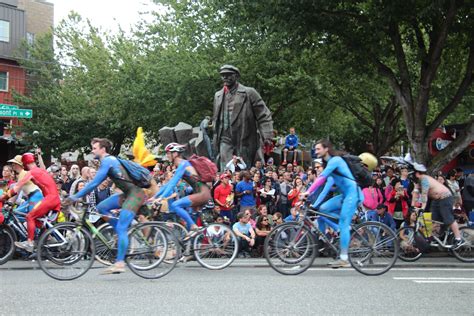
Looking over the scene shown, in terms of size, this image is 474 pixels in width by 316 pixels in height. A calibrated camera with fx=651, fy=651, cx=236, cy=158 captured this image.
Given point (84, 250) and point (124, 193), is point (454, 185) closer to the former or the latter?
point (124, 193)

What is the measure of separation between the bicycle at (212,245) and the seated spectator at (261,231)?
2.98 metres

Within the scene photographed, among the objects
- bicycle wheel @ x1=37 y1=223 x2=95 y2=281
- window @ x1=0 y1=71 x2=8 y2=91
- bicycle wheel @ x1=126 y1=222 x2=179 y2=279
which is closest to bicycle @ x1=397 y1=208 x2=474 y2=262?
bicycle wheel @ x1=126 y1=222 x2=179 y2=279

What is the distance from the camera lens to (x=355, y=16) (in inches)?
639

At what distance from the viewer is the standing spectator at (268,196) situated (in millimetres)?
14547

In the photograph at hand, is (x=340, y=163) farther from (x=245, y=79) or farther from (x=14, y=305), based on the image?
(x=245, y=79)

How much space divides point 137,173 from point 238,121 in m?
7.45

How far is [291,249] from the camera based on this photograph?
9.61 m

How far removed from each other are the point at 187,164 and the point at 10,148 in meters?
33.3

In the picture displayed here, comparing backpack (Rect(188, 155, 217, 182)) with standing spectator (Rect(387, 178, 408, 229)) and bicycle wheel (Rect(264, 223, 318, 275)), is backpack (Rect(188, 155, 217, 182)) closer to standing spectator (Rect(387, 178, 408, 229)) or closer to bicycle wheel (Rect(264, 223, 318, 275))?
bicycle wheel (Rect(264, 223, 318, 275))

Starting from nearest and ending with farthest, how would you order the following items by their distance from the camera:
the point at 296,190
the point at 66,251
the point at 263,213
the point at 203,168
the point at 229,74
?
the point at 66,251, the point at 203,168, the point at 263,213, the point at 296,190, the point at 229,74

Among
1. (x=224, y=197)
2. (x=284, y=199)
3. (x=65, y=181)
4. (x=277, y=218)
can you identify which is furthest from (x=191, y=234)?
(x=65, y=181)

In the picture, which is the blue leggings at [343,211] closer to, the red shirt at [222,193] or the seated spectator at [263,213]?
the seated spectator at [263,213]

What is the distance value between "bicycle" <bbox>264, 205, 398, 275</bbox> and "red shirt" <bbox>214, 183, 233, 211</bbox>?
4345 mm

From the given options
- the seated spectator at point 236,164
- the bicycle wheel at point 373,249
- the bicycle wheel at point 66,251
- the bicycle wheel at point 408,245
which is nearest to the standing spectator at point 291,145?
the seated spectator at point 236,164
